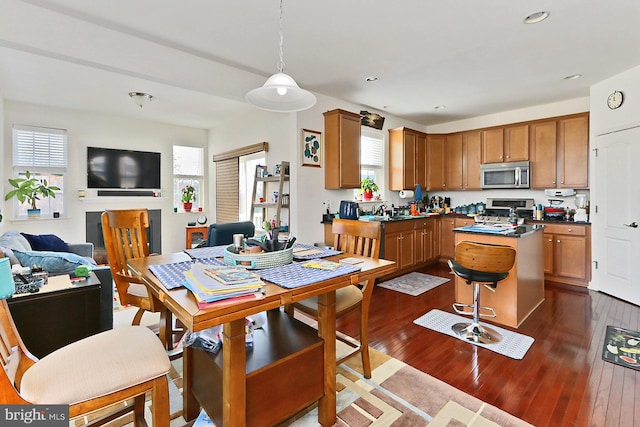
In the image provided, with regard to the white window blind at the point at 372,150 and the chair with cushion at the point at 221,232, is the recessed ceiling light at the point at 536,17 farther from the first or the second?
the chair with cushion at the point at 221,232

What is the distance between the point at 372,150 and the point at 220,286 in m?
4.50

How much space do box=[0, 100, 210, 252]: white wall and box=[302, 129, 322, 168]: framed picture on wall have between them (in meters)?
3.45

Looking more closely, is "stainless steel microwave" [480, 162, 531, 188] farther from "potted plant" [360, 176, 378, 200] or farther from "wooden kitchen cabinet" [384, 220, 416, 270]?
"potted plant" [360, 176, 378, 200]

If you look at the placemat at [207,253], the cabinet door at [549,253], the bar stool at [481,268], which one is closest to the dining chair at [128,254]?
the placemat at [207,253]

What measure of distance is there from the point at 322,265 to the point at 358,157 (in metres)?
3.00

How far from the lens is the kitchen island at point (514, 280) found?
2.86m

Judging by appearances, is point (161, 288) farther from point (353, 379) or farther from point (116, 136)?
point (116, 136)

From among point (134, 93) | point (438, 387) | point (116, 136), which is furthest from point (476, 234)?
point (116, 136)

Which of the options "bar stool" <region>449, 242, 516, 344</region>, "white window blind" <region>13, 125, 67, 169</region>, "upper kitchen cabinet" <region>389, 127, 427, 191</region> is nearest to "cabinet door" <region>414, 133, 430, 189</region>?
"upper kitchen cabinet" <region>389, 127, 427, 191</region>

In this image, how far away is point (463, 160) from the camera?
552cm

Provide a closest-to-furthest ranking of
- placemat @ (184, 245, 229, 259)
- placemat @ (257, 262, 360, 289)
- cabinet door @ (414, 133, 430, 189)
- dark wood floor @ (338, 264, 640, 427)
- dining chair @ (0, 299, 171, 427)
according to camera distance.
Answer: dining chair @ (0, 299, 171, 427)
placemat @ (257, 262, 360, 289)
dark wood floor @ (338, 264, 640, 427)
placemat @ (184, 245, 229, 259)
cabinet door @ (414, 133, 430, 189)

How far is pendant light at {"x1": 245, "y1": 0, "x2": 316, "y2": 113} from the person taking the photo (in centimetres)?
191

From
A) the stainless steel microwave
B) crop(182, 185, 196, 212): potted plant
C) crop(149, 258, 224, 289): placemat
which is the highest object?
the stainless steel microwave

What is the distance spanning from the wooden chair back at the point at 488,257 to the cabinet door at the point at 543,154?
293 centimetres
